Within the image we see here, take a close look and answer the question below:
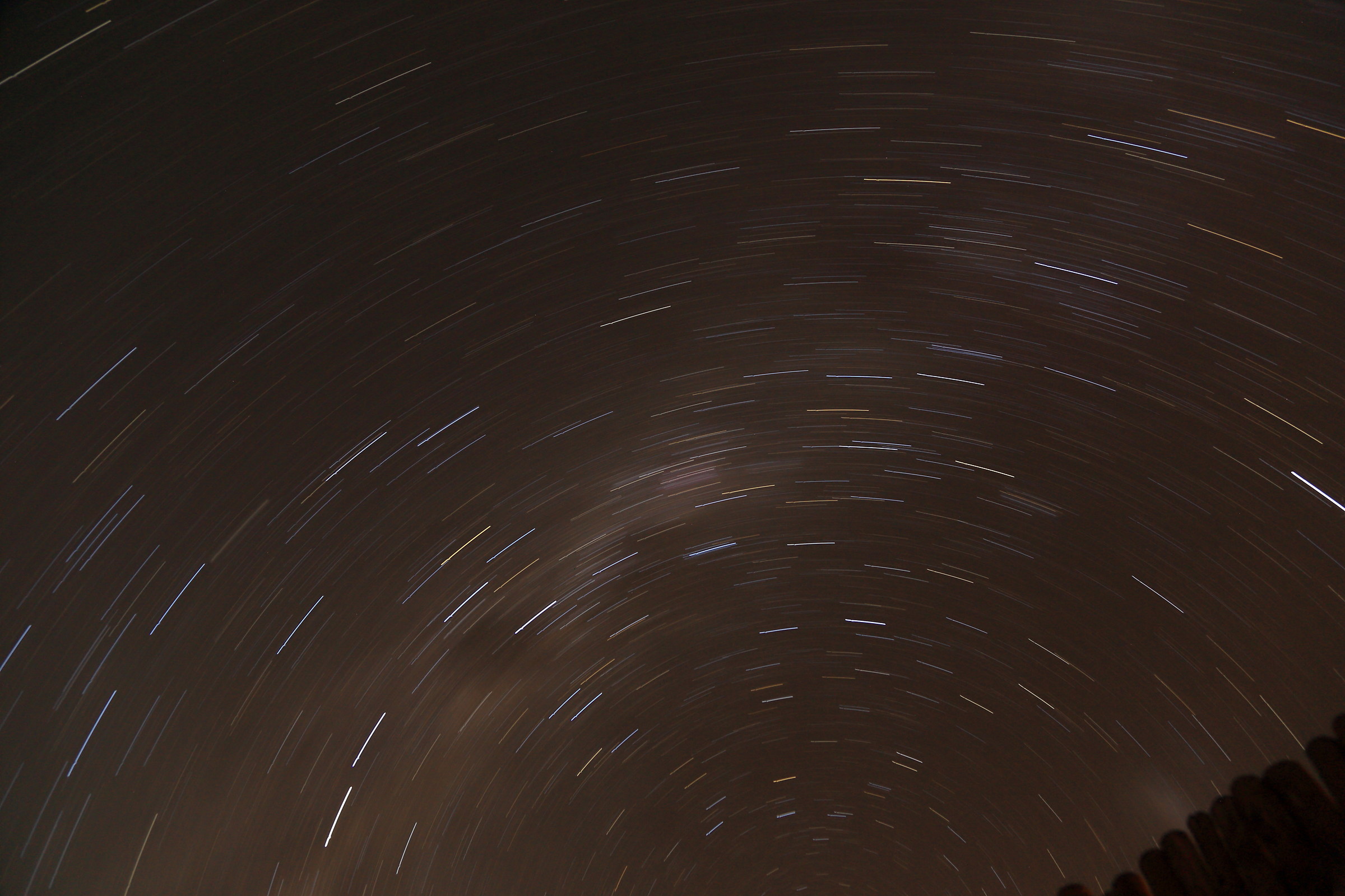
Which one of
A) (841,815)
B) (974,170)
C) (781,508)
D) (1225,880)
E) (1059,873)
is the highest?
(974,170)

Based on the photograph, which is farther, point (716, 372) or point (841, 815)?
point (841, 815)

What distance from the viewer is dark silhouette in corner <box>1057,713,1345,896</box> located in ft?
10.1

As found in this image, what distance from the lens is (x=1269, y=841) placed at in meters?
3.26

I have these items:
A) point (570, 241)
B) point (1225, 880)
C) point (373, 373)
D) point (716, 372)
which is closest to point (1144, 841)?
point (1225, 880)

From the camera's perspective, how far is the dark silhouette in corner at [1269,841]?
3066 millimetres

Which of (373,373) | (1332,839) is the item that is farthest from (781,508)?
(1332,839)

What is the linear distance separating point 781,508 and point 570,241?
308 centimetres

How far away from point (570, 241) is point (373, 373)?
1.64m

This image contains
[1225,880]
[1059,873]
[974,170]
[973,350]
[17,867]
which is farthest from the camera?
[1059,873]

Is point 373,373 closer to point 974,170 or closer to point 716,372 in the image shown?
point 716,372

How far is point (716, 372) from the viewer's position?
5648mm

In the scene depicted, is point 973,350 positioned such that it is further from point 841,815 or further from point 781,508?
point 841,815

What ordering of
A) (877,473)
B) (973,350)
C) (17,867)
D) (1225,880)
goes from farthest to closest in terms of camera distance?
1. (877,473)
2. (973,350)
3. (17,867)
4. (1225,880)

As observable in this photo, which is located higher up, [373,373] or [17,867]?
[373,373]
